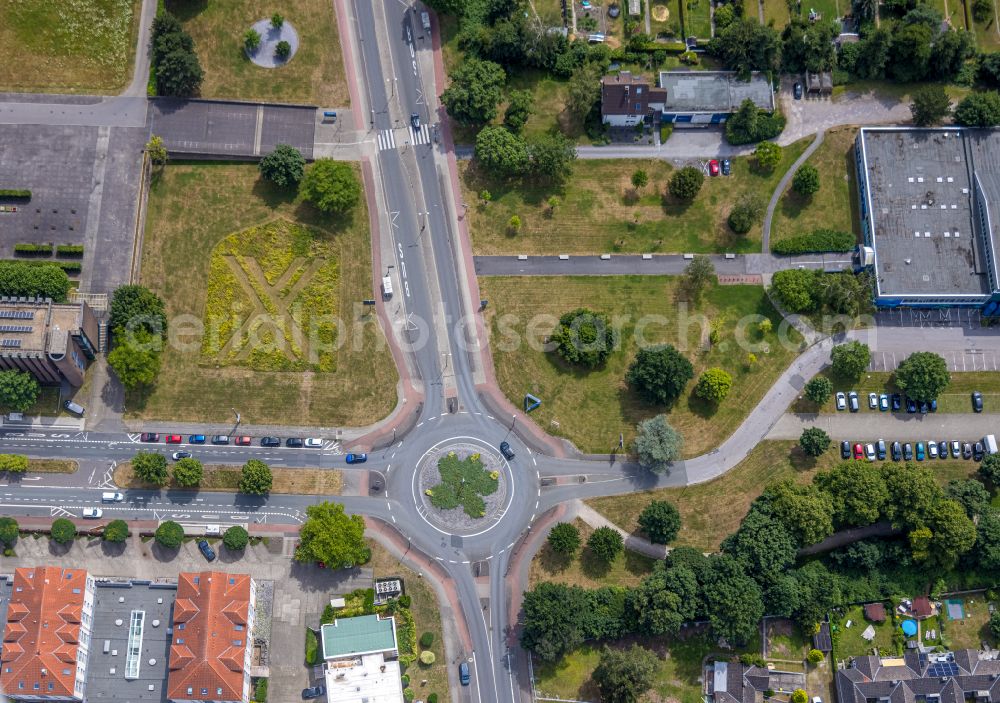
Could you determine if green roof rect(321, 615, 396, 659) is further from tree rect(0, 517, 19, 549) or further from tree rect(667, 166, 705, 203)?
tree rect(667, 166, 705, 203)

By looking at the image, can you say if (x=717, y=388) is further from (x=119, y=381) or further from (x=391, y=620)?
(x=119, y=381)

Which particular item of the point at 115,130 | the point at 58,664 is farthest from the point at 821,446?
the point at 115,130

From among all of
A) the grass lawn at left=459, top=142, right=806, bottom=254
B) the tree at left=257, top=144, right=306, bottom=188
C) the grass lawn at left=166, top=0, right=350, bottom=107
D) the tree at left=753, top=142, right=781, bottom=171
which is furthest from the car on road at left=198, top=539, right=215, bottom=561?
the tree at left=753, top=142, right=781, bottom=171

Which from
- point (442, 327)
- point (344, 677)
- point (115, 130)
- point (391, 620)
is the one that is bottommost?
point (344, 677)

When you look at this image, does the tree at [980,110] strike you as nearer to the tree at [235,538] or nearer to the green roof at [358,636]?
the green roof at [358,636]

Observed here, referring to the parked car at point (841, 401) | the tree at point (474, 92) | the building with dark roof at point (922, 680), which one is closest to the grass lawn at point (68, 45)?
the tree at point (474, 92)

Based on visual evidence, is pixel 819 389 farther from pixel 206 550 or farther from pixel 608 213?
pixel 206 550

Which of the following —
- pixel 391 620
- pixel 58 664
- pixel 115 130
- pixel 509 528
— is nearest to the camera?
pixel 58 664
